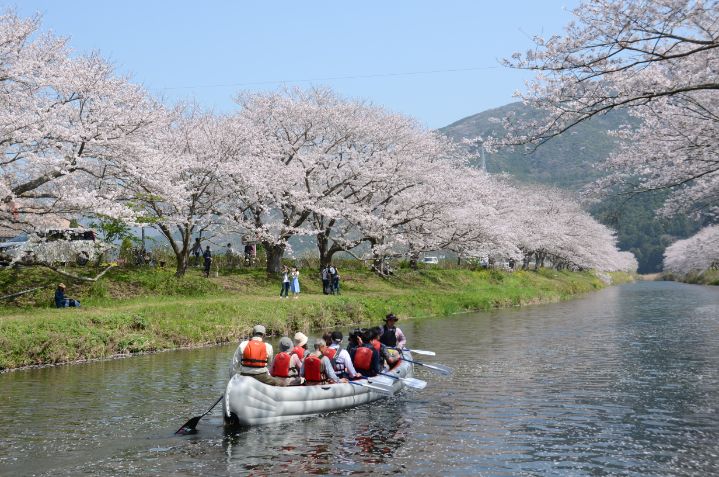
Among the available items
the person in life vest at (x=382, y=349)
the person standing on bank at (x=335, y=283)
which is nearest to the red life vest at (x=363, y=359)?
the person in life vest at (x=382, y=349)

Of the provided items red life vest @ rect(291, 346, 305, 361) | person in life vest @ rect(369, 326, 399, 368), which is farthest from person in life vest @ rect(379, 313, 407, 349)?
red life vest @ rect(291, 346, 305, 361)

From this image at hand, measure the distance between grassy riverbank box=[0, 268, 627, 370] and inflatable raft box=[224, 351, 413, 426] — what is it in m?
11.2

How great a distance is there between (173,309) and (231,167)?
34.2ft

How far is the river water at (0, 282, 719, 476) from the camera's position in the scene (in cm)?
1140

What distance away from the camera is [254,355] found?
47.8 ft

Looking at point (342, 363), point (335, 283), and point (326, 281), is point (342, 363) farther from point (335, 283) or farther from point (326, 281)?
point (335, 283)

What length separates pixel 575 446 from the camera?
12281 millimetres

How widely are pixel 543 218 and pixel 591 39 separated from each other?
238ft

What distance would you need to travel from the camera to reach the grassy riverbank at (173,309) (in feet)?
75.8

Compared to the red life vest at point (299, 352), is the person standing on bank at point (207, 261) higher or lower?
higher

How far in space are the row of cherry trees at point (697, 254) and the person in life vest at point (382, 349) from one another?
150 ft

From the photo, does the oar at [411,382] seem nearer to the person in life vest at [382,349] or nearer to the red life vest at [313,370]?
the person in life vest at [382,349]

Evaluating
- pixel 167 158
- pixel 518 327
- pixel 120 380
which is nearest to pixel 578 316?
pixel 518 327

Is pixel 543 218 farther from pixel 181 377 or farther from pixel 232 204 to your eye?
pixel 181 377
